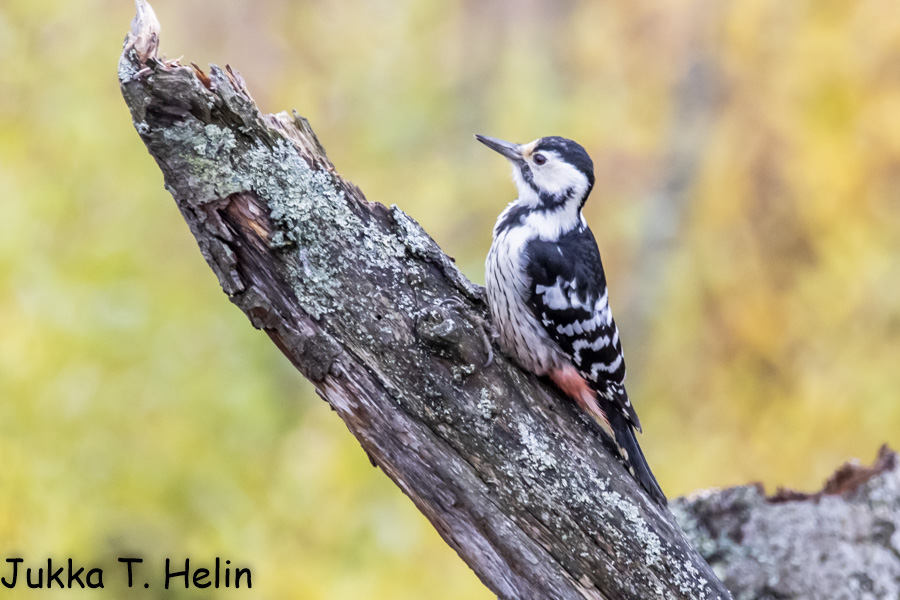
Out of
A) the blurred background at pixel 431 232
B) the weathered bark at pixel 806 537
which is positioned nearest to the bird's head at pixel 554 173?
the weathered bark at pixel 806 537

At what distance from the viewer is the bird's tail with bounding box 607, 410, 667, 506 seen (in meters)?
2.01

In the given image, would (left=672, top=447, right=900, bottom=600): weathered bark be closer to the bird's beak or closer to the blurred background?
the bird's beak

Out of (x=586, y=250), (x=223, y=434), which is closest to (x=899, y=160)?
(x=586, y=250)

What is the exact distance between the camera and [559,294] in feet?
7.68

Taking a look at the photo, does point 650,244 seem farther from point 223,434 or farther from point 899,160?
point 223,434

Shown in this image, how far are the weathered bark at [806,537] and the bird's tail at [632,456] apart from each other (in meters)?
0.49

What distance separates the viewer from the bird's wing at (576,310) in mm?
2275

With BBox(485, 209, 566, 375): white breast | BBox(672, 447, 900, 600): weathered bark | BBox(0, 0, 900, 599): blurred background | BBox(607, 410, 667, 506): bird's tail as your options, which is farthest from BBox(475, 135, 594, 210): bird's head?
BBox(0, 0, 900, 599): blurred background

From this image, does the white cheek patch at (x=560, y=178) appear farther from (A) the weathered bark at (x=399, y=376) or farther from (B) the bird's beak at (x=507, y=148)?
(A) the weathered bark at (x=399, y=376)

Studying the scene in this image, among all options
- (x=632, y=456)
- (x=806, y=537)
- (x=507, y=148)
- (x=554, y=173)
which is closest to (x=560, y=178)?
(x=554, y=173)

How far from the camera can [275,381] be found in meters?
4.48

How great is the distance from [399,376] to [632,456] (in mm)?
688

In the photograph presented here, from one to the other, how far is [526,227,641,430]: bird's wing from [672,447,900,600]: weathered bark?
0.50 meters

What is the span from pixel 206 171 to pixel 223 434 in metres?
2.78
